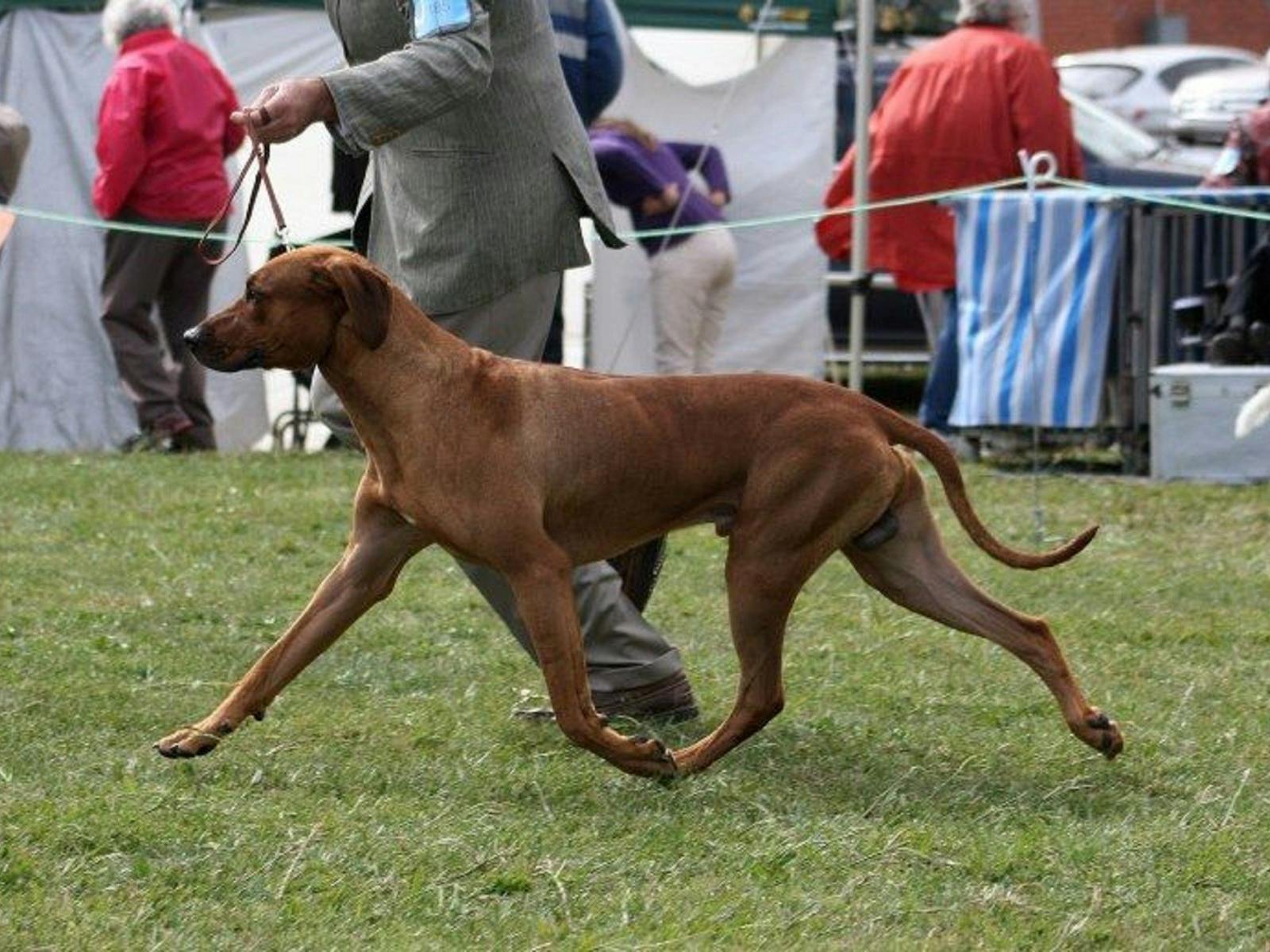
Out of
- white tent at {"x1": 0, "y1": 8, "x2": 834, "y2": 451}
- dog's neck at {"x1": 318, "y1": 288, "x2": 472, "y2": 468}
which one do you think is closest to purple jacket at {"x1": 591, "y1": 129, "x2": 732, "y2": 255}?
white tent at {"x1": 0, "y1": 8, "x2": 834, "y2": 451}

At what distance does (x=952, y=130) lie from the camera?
1030 centimetres

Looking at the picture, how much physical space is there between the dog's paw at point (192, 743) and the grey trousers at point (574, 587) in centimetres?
59

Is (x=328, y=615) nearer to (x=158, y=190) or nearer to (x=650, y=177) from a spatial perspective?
(x=158, y=190)

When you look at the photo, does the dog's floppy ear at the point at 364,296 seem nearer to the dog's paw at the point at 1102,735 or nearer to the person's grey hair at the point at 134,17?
the dog's paw at the point at 1102,735

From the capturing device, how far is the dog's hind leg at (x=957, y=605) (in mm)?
4984

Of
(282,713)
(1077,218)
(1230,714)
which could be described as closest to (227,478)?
(1077,218)

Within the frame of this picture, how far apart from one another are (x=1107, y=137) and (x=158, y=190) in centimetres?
594

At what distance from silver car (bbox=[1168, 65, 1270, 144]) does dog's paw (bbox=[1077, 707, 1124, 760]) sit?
13.6m

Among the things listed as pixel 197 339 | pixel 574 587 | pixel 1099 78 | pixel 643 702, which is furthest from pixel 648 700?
pixel 1099 78

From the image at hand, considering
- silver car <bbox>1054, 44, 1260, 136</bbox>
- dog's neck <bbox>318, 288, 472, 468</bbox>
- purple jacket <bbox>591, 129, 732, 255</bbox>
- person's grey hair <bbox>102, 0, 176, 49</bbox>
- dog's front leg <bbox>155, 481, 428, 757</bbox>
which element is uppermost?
dog's neck <bbox>318, 288, 472, 468</bbox>

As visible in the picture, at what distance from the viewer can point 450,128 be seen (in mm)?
4949

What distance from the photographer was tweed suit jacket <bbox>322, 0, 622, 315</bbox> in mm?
4914

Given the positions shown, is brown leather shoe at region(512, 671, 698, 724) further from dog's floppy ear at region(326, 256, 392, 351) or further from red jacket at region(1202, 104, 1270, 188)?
red jacket at region(1202, 104, 1270, 188)

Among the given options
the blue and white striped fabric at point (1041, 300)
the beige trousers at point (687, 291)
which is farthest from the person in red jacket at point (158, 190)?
the blue and white striped fabric at point (1041, 300)
